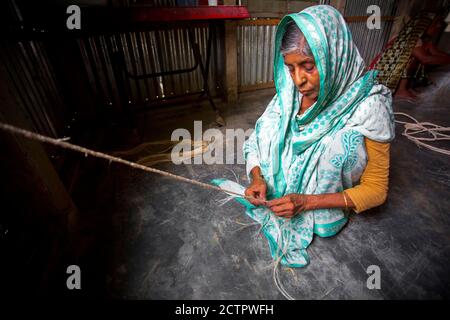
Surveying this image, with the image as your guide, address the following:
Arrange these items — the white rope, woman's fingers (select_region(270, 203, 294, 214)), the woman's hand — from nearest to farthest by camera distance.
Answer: woman's fingers (select_region(270, 203, 294, 214)) < the woman's hand < the white rope

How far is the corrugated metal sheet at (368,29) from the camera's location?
5172 millimetres

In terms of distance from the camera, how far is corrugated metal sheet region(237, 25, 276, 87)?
4.19 metres

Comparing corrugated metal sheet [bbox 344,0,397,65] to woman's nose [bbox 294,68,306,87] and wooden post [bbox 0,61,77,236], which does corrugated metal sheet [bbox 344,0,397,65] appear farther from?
wooden post [bbox 0,61,77,236]

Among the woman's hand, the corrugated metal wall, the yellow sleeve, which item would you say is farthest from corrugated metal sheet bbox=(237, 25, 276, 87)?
the yellow sleeve

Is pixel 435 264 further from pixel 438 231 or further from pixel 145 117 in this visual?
pixel 145 117

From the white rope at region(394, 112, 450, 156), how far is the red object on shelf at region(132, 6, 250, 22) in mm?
2887

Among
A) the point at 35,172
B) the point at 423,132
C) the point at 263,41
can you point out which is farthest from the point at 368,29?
the point at 35,172

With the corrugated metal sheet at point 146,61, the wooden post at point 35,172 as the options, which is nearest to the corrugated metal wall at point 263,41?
the corrugated metal sheet at point 146,61

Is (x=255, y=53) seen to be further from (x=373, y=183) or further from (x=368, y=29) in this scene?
(x=373, y=183)

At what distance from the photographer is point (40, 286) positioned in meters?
1.21

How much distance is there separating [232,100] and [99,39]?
97.2 inches

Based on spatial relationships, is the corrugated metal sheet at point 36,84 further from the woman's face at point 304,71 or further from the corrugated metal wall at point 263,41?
the corrugated metal wall at point 263,41

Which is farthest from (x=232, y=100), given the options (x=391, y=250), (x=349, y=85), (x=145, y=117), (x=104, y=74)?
(x=391, y=250)

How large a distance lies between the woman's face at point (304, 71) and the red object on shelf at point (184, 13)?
203 centimetres
